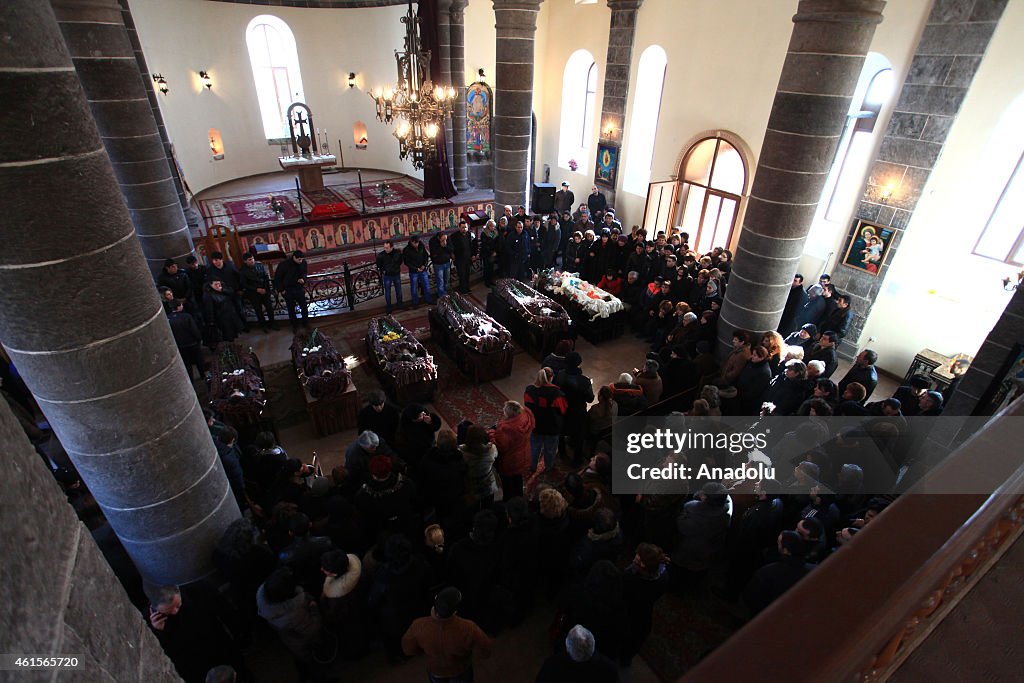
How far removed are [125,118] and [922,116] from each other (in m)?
11.0

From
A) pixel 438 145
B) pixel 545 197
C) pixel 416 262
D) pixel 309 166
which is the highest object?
pixel 438 145

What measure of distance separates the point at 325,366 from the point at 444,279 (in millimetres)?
3860

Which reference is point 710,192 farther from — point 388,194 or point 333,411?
point 388,194

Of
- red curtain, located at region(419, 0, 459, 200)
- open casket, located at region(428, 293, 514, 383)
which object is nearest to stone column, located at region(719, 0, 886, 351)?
open casket, located at region(428, 293, 514, 383)

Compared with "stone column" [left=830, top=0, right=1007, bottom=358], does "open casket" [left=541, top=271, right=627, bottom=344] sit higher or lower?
lower

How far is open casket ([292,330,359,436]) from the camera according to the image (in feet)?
20.7

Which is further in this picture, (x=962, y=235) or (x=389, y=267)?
(x=389, y=267)

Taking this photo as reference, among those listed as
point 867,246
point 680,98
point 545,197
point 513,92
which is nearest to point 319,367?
point 513,92

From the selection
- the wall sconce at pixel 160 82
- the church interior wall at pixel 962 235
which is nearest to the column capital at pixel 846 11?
the church interior wall at pixel 962 235

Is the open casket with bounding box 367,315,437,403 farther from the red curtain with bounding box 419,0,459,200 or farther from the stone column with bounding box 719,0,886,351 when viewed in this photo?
the red curtain with bounding box 419,0,459,200

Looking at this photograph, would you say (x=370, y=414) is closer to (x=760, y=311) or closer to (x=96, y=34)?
(x=760, y=311)

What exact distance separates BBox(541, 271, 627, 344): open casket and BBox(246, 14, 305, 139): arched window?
44.9ft

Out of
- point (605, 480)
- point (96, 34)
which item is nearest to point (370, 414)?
point (605, 480)

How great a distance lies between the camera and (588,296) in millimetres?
8961
